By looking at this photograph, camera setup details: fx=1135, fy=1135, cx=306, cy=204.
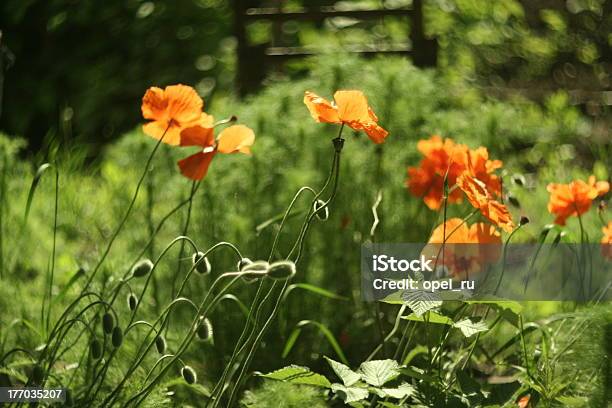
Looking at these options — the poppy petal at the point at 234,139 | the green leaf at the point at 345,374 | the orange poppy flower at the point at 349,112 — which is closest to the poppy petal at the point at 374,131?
the orange poppy flower at the point at 349,112

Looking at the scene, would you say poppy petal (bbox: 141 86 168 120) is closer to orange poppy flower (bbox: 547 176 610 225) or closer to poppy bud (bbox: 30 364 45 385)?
poppy bud (bbox: 30 364 45 385)

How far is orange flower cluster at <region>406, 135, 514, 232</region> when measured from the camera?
162cm

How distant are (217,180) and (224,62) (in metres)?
2.70

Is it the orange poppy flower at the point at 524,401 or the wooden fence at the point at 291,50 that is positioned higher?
the orange poppy flower at the point at 524,401

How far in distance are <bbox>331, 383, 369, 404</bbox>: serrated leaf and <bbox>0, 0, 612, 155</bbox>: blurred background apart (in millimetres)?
3356

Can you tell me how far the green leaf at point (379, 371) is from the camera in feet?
5.00

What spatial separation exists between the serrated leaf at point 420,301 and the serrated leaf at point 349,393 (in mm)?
126

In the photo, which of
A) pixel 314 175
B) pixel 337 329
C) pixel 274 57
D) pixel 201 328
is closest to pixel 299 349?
pixel 337 329

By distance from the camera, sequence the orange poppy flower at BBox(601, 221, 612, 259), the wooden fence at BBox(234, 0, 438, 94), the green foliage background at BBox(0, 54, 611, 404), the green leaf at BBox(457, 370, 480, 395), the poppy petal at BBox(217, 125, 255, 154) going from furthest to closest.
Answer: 1. the wooden fence at BBox(234, 0, 438, 94)
2. the green foliage background at BBox(0, 54, 611, 404)
3. the orange poppy flower at BBox(601, 221, 612, 259)
4. the poppy petal at BBox(217, 125, 255, 154)
5. the green leaf at BBox(457, 370, 480, 395)

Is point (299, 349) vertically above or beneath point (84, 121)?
above

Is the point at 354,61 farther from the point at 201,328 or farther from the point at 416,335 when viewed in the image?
the point at 201,328

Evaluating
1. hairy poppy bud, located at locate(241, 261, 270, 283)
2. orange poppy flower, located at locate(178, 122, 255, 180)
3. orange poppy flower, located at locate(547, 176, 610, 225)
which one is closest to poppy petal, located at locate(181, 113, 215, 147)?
orange poppy flower, located at locate(178, 122, 255, 180)

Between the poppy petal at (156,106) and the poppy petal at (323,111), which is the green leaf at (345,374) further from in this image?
the poppy petal at (156,106)

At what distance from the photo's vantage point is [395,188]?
2.54m
